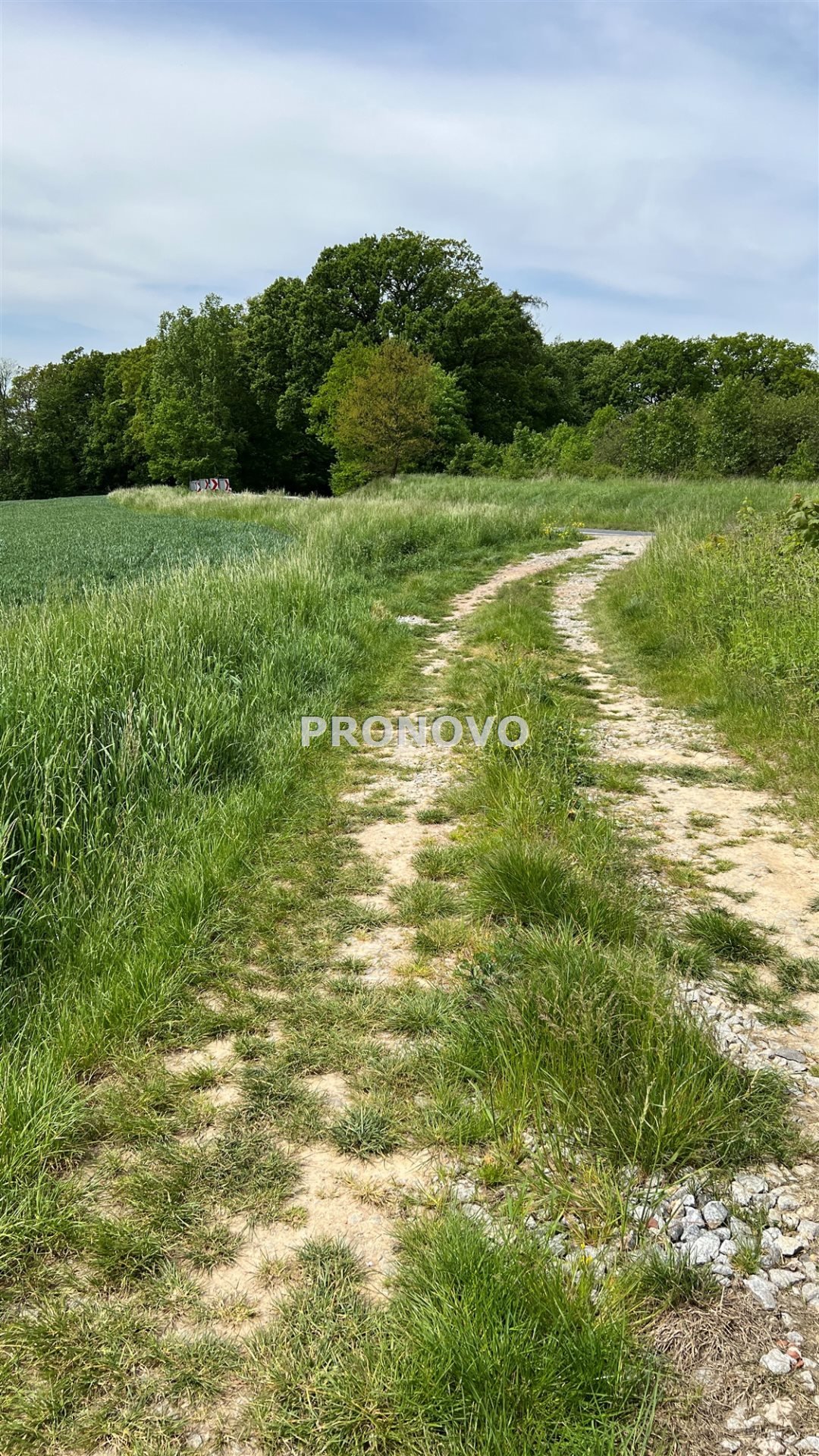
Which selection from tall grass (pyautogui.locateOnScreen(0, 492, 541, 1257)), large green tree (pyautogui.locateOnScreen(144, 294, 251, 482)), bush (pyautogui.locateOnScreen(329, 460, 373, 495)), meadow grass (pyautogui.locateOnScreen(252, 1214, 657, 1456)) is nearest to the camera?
meadow grass (pyautogui.locateOnScreen(252, 1214, 657, 1456))

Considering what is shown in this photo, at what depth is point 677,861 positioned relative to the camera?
13.6 feet

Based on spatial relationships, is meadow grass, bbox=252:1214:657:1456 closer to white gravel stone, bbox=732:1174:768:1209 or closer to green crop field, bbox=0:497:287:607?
white gravel stone, bbox=732:1174:768:1209

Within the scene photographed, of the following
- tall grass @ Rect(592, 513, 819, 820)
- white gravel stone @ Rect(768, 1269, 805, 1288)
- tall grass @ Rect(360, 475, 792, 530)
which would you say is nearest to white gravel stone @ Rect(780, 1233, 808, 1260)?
white gravel stone @ Rect(768, 1269, 805, 1288)

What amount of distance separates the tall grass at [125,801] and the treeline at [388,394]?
A: 76.1ft

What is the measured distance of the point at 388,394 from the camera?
27328 mm

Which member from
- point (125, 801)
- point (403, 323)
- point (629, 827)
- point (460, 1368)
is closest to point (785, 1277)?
point (460, 1368)

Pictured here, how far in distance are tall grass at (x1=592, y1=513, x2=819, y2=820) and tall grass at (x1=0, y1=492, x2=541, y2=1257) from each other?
3020mm

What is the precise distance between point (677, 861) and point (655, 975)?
1.47m

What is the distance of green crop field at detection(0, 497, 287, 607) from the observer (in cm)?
1058

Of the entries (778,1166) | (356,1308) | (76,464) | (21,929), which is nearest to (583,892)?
(778,1166)

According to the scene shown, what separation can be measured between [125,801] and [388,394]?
1036 inches

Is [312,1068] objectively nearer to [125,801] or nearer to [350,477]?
[125,801]

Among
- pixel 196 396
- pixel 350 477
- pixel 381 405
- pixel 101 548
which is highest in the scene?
pixel 196 396

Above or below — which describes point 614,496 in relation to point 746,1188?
above
